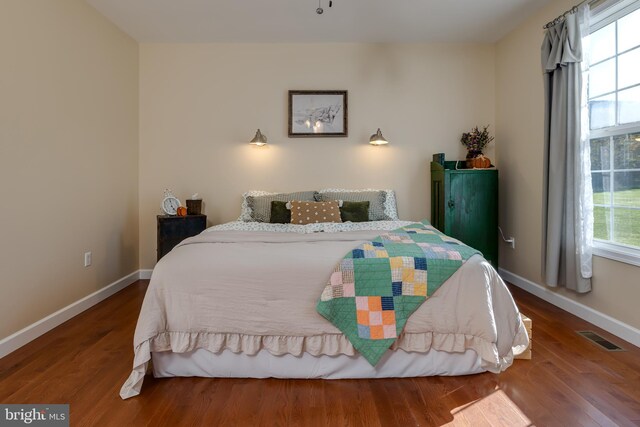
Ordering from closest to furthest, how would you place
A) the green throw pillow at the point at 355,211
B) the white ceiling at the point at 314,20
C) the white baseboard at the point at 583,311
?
the white baseboard at the point at 583,311, the white ceiling at the point at 314,20, the green throw pillow at the point at 355,211

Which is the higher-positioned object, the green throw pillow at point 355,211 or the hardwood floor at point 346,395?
the green throw pillow at point 355,211

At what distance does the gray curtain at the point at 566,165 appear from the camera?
264 centimetres

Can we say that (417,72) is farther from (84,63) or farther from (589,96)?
(84,63)

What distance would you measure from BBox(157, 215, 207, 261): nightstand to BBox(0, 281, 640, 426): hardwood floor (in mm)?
1281

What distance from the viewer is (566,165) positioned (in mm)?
2742

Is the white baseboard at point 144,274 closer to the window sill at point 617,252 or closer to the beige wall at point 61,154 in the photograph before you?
the beige wall at point 61,154

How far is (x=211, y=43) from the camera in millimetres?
3865

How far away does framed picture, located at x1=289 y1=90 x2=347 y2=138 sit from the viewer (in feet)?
12.7

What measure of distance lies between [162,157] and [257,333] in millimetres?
2825

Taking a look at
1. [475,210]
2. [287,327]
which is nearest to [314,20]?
[475,210]

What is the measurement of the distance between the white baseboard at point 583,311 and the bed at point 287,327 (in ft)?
3.44

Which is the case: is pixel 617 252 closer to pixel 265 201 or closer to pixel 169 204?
pixel 265 201

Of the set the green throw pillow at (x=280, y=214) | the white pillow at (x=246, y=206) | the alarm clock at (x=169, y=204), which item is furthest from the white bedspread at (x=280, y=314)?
the alarm clock at (x=169, y=204)

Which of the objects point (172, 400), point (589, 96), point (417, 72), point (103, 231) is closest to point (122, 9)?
point (103, 231)
